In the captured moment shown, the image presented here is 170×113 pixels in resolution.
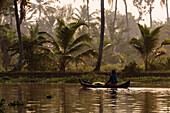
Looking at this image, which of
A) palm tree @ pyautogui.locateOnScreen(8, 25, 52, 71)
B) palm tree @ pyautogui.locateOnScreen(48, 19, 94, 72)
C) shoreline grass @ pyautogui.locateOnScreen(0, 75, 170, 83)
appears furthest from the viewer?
palm tree @ pyautogui.locateOnScreen(8, 25, 52, 71)

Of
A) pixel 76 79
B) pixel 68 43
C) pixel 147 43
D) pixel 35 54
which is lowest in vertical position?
pixel 76 79

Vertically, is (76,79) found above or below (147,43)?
below

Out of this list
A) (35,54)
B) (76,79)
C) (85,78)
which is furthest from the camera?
(35,54)

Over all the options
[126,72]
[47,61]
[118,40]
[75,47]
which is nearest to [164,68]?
[126,72]

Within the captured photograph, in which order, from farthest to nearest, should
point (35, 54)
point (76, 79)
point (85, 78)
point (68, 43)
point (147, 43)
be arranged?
point (35, 54) < point (68, 43) < point (147, 43) < point (85, 78) < point (76, 79)

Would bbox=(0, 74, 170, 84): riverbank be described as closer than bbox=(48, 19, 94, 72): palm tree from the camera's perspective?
Yes

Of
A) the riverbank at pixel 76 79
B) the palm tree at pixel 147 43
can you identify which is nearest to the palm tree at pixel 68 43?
the riverbank at pixel 76 79

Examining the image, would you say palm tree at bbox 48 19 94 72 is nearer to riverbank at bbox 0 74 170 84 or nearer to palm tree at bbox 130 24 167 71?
riverbank at bbox 0 74 170 84

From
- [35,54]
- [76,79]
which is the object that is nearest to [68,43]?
[35,54]

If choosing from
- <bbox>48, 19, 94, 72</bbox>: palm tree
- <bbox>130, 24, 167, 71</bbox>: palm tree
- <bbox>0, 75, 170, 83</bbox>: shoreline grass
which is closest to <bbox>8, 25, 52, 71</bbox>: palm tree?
<bbox>48, 19, 94, 72</bbox>: palm tree

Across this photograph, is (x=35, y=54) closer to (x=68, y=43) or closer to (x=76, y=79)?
(x=68, y=43)

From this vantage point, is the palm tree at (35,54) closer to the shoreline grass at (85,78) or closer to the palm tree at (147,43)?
the shoreline grass at (85,78)

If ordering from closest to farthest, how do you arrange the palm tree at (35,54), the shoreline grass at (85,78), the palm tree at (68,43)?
the shoreline grass at (85,78), the palm tree at (68,43), the palm tree at (35,54)

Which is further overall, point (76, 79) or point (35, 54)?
point (35, 54)
